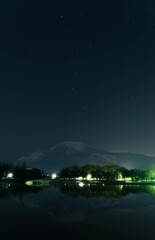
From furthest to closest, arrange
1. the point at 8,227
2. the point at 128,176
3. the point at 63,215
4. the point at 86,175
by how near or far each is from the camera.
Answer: the point at 86,175 < the point at 128,176 < the point at 63,215 < the point at 8,227

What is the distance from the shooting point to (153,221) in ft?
43.0

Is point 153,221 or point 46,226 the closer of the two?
point 46,226

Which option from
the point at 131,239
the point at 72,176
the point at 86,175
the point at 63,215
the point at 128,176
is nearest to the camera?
the point at 131,239

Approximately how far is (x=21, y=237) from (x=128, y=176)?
10823 cm

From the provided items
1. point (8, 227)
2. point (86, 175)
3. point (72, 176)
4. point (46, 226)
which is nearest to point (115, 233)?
point (46, 226)

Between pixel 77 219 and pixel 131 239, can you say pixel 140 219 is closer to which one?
pixel 77 219

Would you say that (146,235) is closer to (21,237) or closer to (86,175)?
(21,237)

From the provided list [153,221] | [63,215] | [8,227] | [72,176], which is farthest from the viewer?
[72,176]

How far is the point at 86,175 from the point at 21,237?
119558 millimetres

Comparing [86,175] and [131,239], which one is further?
[86,175]

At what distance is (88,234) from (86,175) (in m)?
119

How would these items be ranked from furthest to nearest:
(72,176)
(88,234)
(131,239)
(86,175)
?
(72,176) < (86,175) < (88,234) < (131,239)

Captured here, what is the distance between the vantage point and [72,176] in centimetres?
14138

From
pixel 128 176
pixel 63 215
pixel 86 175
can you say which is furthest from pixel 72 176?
pixel 63 215
